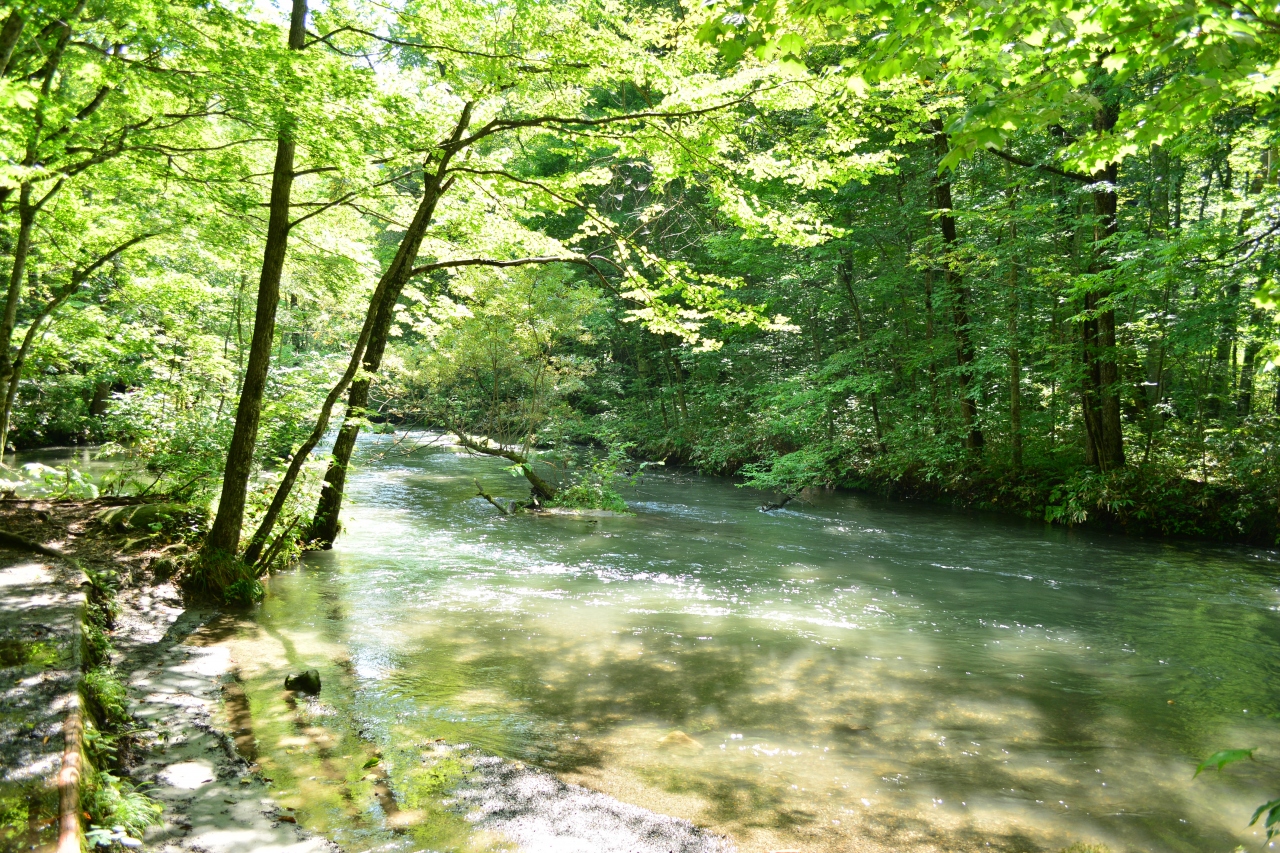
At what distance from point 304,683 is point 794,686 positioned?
12.6 feet

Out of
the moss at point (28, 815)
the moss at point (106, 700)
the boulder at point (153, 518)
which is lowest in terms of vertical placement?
the moss at point (106, 700)

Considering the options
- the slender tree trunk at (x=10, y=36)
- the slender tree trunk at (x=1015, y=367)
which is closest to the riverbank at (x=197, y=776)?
the slender tree trunk at (x=10, y=36)

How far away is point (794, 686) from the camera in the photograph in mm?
5910

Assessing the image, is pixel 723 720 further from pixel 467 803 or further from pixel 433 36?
pixel 433 36

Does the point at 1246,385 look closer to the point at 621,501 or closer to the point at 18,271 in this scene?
the point at 621,501

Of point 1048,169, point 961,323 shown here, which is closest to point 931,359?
point 961,323

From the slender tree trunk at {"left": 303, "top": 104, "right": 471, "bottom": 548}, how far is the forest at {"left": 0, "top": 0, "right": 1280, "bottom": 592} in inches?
2.0

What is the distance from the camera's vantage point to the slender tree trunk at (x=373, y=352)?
8195 mm

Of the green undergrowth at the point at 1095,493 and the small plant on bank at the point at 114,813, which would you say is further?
the green undergrowth at the point at 1095,493

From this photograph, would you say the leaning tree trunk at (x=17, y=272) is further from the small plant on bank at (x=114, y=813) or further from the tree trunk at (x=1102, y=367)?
the tree trunk at (x=1102, y=367)

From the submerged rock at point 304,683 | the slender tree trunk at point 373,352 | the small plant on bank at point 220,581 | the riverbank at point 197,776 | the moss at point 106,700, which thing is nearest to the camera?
the riverbank at point 197,776

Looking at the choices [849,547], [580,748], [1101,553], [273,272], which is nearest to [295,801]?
[580,748]

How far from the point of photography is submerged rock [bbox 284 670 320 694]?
5227 millimetres

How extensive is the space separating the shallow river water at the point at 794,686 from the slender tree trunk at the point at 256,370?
950 millimetres
